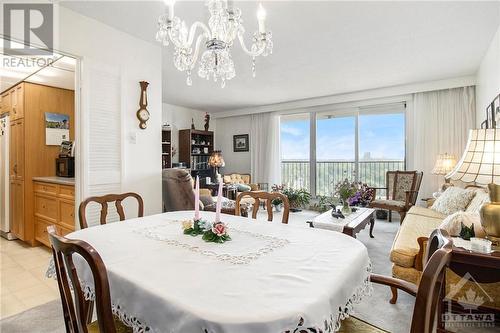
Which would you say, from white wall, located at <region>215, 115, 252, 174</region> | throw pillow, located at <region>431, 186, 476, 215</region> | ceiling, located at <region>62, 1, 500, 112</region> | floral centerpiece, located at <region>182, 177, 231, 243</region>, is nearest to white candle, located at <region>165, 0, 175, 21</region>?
ceiling, located at <region>62, 1, 500, 112</region>

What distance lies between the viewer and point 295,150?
264 inches

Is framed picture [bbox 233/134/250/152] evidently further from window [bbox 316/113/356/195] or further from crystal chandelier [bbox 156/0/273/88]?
crystal chandelier [bbox 156/0/273/88]

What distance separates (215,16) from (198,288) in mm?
1563

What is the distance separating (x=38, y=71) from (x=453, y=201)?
531cm

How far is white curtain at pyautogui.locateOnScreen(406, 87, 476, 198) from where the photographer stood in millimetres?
4410

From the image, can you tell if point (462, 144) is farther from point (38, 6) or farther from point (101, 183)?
point (38, 6)

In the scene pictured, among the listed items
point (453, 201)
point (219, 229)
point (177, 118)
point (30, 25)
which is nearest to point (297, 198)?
point (453, 201)

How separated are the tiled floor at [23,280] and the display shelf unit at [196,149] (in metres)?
3.48

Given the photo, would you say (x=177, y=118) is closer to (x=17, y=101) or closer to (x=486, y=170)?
(x=17, y=101)

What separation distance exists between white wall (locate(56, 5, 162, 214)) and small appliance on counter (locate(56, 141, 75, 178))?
4.25 ft

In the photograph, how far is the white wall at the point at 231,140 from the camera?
7238mm

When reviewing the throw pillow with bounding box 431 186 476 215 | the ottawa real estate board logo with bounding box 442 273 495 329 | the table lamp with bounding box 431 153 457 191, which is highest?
the table lamp with bounding box 431 153 457 191

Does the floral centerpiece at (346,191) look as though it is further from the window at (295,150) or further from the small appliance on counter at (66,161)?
the small appliance on counter at (66,161)

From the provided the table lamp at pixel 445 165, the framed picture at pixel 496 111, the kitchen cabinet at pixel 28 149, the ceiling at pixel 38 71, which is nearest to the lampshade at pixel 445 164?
the table lamp at pixel 445 165
